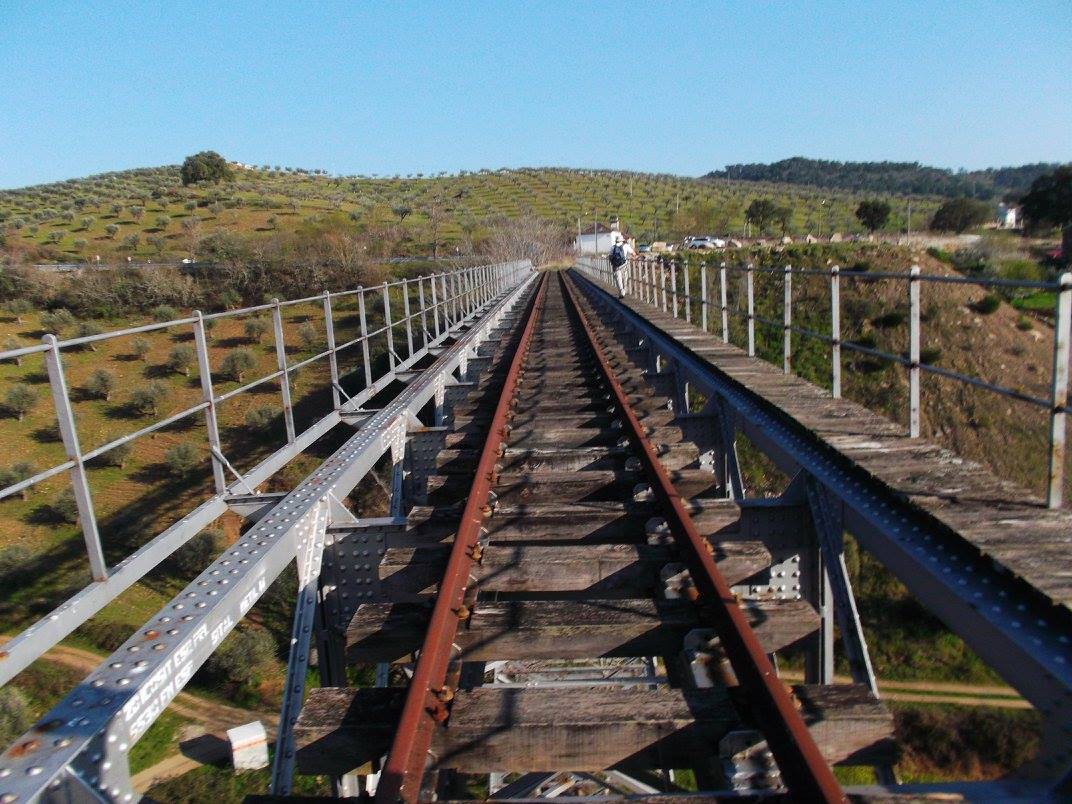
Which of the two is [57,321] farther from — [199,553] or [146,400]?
[199,553]

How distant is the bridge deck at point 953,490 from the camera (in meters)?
3.21

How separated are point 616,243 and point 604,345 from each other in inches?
476

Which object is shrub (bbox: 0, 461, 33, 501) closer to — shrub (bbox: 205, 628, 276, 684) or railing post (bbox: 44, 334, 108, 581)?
shrub (bbox: 205, 628, 276, 684)

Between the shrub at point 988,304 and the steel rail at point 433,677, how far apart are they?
164ft

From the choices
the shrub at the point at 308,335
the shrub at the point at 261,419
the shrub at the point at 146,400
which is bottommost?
the shrub at the point at 261,419

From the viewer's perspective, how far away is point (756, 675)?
282 centimetres

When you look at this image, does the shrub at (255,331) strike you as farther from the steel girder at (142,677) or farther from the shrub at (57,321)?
the steel girder at (142,677)

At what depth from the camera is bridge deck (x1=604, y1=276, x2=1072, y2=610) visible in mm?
3211

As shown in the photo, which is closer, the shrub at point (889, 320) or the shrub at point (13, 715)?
the shrub at point (13, 715)

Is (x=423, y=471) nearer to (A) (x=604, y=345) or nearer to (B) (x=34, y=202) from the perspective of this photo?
(A) (x=604, y=345)

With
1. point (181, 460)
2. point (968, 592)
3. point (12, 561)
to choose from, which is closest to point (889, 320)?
point (181, 460)

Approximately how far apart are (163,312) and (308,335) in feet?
18.6

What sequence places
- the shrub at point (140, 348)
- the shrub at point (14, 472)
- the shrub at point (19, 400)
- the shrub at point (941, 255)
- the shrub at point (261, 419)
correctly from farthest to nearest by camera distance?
the shrub at point (941, 255) → the shrub at point (140, 348) → the shrub at point (261, 419) → the shrub at point (19, 400) → the shrub at point (14, 472)

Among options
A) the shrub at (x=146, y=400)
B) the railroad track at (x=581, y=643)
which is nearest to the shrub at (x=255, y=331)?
the shrub at (x=146, y=400)
